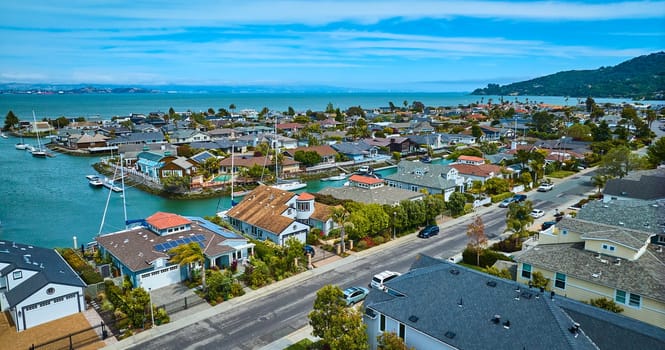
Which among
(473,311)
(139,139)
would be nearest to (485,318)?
(473,311)

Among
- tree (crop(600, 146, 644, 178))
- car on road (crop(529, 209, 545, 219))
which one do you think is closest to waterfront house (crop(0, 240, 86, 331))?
car on road (crop(529, 209, 545, 219))

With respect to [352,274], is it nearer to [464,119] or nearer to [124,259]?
[124,259]

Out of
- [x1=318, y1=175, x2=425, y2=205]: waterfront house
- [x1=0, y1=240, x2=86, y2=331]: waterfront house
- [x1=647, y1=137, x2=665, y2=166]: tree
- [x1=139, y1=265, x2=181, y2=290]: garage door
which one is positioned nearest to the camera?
[x1=0, y1=240, x2=86, y2=331]: waterfront house

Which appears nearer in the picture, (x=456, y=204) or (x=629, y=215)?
(x=629, y=215)

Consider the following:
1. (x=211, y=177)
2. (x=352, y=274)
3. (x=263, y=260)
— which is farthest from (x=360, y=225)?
(x=211, y=177)

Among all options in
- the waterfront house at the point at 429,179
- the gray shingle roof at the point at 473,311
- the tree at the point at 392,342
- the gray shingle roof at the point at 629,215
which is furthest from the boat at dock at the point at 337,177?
the tree at the point at 392,342

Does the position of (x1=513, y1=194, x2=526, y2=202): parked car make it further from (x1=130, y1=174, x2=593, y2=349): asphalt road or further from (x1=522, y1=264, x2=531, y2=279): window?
(x1=522, y1=264, x2=531, y2=279): window

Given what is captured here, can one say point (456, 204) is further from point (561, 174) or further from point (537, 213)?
point (561, 174)

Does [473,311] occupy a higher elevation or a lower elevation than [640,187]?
lower
